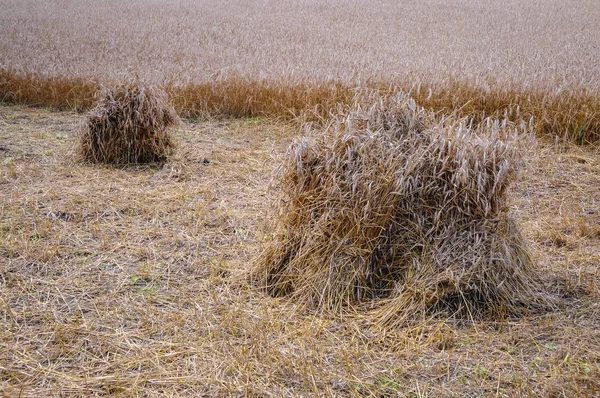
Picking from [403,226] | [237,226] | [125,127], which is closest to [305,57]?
[125,127]

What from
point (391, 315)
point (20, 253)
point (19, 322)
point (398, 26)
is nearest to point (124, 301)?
point (19, 322)

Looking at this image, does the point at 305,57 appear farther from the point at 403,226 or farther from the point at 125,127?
the point at 403,226

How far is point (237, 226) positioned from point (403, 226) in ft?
4.36

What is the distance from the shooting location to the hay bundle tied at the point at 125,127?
192 inches

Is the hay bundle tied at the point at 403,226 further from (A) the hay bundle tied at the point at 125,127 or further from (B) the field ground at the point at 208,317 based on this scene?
(A) the hay bundle tied at the point at 125,127

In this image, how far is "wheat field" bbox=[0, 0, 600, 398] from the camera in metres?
2.32

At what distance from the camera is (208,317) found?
8.93 ft

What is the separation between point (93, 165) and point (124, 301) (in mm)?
2336

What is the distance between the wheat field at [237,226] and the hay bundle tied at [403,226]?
0.20ft

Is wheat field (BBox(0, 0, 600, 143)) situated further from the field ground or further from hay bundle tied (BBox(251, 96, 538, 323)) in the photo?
the field ground

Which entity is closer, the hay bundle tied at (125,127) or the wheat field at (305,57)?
the hay bundle tied at (125,127)

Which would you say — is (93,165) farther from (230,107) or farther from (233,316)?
(233,316)

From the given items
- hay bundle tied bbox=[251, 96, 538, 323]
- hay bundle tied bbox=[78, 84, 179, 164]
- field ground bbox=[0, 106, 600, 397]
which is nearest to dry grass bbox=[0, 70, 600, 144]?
hay bundle tied bbox=[78, 84, 179, 164]

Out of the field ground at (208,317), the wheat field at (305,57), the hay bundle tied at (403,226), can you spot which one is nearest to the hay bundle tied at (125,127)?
the field ground at (208,317)
